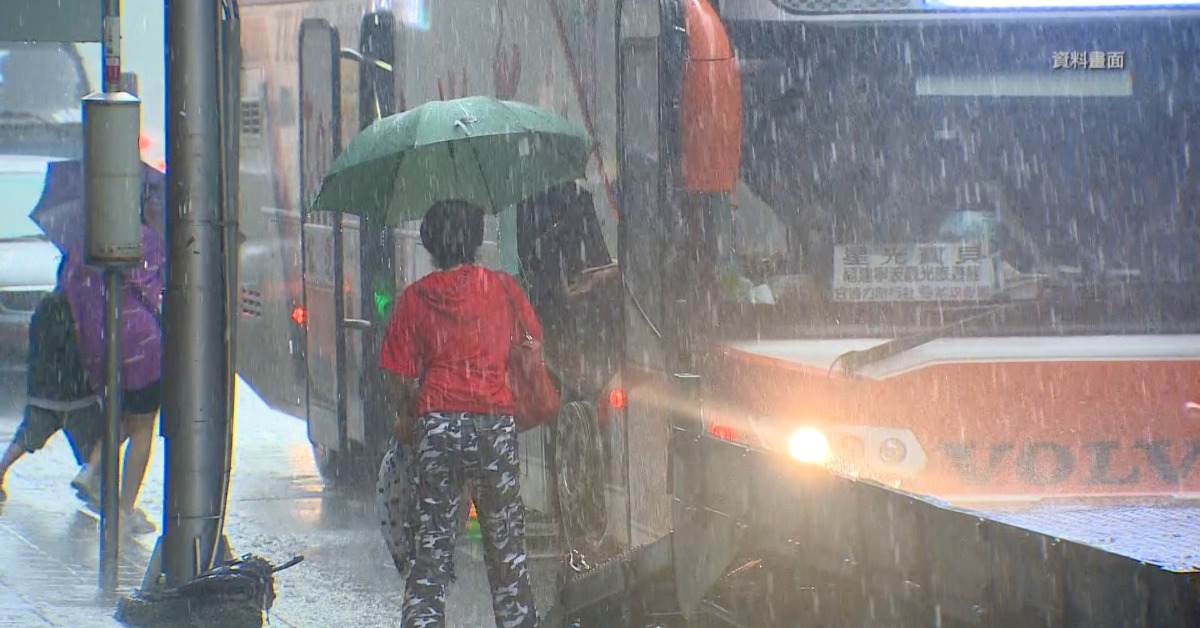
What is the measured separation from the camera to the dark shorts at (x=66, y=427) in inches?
378

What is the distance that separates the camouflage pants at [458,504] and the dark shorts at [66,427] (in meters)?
3.55

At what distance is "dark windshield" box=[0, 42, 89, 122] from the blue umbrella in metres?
15.8

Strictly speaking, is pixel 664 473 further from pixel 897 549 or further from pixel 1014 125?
pixel 897 549

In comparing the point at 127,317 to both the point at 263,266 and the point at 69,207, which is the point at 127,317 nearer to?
the point at 69,207

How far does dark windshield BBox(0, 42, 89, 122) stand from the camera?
2545 cm

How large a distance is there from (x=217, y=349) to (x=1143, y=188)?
3.65 m

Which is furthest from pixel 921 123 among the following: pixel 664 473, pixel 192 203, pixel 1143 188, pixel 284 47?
pixel 284 47

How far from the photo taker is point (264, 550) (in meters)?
9.23

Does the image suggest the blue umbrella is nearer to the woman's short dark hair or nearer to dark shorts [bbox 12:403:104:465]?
dark shorts [bbox 12:403:104:465]

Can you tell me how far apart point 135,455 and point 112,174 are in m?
2.01

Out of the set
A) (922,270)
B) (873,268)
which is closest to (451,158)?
(873,268)

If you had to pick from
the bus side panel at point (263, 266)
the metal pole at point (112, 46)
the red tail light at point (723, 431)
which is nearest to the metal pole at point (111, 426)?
the metal pole at point (112, 46)

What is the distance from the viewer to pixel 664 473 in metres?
7.04

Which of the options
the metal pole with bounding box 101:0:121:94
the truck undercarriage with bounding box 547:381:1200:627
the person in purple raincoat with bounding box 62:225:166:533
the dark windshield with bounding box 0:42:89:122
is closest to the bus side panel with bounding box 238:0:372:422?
the person in purple raincoat with bounding box 62:225:166:533
